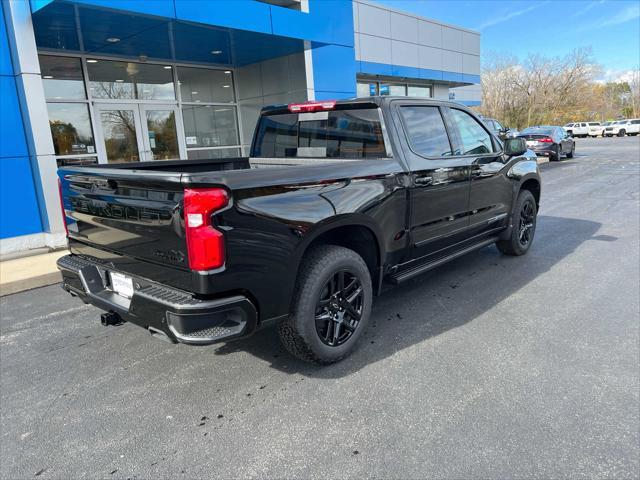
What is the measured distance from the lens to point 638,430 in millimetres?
2594

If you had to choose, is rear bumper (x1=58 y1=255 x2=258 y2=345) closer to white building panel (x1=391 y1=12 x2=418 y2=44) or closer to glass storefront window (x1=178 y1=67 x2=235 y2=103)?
glass storefront window (x1=178 y1=67 x2=235 y2=103)

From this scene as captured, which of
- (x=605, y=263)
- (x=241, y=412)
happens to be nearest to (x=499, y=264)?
(x=605, y=263)

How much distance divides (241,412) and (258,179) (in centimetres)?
146

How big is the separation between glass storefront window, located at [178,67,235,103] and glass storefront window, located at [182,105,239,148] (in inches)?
9.1

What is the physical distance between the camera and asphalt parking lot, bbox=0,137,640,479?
244 centimetres

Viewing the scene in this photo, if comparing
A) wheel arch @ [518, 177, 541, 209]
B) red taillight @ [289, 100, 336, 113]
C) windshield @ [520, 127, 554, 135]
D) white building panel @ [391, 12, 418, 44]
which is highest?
white building panel @ [391, 12, 418, 44]

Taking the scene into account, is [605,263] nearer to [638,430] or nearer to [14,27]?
[638,430]

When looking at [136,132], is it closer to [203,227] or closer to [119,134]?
[119,134]

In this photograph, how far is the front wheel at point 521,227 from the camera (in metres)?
5.80

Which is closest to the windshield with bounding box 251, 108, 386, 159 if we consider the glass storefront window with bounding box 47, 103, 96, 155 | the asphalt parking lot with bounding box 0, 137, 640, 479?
the asphalt parking lot with bounding box 0, 137, 640, 479

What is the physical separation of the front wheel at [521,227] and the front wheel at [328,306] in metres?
3.05

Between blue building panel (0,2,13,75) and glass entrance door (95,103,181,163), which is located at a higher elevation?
blue building panel (0,2,13,75)

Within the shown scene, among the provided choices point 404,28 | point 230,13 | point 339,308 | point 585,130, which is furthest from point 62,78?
point 585,130

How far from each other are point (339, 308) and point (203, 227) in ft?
4.38
